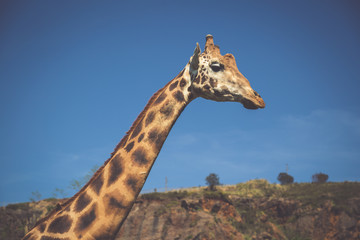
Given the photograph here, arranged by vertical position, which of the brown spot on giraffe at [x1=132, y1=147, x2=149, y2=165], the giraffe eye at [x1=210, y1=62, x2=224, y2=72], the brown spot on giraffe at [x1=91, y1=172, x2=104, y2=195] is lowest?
the brown spot on giraffe at [x1=91, y1=172, x2=104, y2=195]

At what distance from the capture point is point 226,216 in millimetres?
25344

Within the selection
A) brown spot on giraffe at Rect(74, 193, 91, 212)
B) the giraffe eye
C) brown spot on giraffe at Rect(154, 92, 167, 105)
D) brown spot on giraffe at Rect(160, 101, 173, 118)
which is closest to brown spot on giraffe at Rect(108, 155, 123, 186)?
brown spot on giraffe at Rect(74, 193, 91, 212)

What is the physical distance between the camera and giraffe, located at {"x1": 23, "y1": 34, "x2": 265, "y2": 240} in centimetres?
494

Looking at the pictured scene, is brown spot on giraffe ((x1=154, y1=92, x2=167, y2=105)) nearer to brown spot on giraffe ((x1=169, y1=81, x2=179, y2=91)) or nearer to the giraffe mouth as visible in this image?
brown spot on giraffe ((x1=169, y1=81, x2=179, y2=91))

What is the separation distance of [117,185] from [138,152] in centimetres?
67

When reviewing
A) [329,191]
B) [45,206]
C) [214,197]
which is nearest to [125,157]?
[214,197]

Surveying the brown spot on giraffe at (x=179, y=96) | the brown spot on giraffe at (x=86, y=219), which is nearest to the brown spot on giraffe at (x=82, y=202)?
the brown spot on giraffe at (x=86, y=219)

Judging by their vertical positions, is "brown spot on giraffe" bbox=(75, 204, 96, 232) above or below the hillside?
below

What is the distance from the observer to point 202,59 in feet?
20.7

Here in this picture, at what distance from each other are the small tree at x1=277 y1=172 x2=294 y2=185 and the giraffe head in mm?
58026

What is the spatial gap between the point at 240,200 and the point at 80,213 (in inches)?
1189

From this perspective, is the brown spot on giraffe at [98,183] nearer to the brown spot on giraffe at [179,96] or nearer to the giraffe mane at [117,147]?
the giraffe mane at [117,147]

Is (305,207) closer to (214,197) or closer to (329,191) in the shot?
(329,191)

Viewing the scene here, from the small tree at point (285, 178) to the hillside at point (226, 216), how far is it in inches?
931
